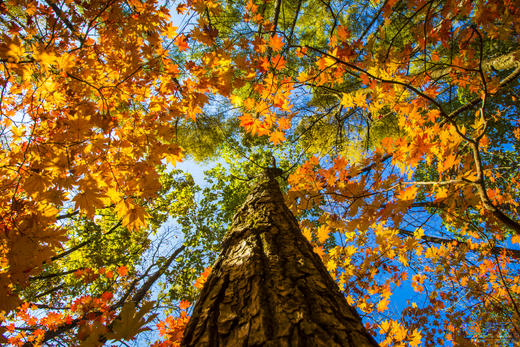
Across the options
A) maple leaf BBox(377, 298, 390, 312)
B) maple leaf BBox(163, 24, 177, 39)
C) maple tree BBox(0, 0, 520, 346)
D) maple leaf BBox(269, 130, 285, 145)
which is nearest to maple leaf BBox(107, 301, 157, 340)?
maple tree BBox(0, 0, 520, 346)

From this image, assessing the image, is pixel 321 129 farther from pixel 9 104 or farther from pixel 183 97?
pixel 9 104

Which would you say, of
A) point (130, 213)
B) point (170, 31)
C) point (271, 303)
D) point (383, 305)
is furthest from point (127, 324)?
point (383, 305)

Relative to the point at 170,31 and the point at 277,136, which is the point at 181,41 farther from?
the point at 277,136

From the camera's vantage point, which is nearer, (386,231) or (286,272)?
(286,272)

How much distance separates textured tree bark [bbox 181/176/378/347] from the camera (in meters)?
0.69

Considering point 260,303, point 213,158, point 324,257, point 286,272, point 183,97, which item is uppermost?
point 213,158

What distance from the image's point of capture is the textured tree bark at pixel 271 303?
0.69 m

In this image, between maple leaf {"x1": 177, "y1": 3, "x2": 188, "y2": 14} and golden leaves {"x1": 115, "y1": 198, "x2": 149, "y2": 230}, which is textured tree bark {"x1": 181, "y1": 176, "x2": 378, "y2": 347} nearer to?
golden leaves {"x1": 115, "y1": 198, "x2": 149, "y2": 230}

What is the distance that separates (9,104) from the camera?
2789mm

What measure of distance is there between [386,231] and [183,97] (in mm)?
3396

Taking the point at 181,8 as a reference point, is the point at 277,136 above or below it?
below

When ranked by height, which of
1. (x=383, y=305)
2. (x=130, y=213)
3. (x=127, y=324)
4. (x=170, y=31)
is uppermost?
(x=170, y=31)

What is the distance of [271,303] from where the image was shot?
830mm

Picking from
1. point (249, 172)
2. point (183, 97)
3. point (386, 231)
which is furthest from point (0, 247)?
point (249, 172)
